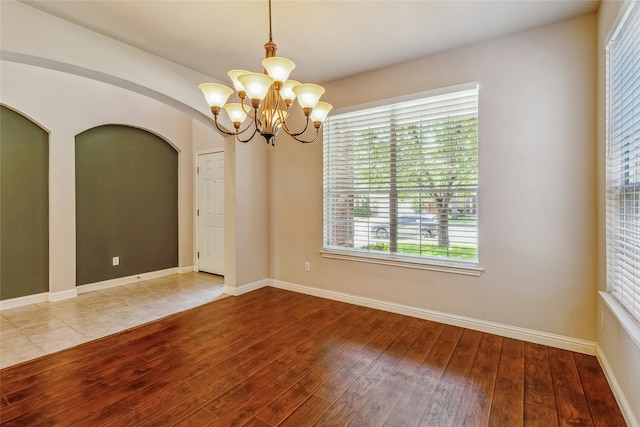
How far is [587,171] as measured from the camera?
243 cm

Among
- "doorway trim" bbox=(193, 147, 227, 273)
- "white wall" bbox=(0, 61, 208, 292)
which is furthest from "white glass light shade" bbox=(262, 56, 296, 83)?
"doorway trim" bbox=(193, 147, 227, 273)

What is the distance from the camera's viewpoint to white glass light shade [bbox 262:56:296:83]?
5.98ft

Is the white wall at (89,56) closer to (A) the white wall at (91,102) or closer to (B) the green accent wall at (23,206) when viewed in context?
(A) the white wall at (91,102)

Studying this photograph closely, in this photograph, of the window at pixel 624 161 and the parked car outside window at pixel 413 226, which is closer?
the window at pixel 624 161

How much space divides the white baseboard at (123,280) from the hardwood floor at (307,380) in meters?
1.89

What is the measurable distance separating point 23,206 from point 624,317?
5.82 metres

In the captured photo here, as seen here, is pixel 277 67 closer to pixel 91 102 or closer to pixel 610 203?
pixel 610 203

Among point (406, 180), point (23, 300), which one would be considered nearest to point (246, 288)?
point (406, 180)

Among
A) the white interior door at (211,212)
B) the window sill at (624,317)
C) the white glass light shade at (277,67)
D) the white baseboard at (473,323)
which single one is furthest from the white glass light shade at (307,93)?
the white interior door at (211,212)

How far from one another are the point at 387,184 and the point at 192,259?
3844 mm

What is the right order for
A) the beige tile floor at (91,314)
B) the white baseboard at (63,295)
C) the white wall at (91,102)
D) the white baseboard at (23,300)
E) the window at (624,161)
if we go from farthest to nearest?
the white baseboard at (63,295), the white baseboard at (23,300), the beige tile floor at (91,314), the white wall at (91,102), the window at (624,161)

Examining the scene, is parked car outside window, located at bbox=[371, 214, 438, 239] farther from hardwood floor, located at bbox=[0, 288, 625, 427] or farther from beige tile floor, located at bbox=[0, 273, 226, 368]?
beige tile floor, located at bbox=[0, 273, 226, 368]

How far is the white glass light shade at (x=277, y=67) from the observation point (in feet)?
5.98

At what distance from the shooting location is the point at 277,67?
6.04 ft
